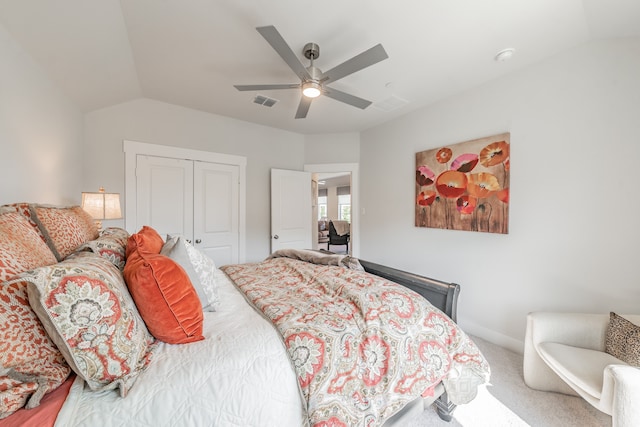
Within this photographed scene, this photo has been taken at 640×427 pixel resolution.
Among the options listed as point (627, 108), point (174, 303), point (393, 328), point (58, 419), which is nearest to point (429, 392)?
point (393, 328)

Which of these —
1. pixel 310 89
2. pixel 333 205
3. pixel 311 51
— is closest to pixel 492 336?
pixel 310 89

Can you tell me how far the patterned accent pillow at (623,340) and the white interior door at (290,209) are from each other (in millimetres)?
3406

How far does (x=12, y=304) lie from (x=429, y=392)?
1712mm

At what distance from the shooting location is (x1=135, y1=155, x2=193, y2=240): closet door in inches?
116

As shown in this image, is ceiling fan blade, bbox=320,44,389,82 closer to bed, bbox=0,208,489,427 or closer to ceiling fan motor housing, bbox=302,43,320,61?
ceiling fan motor housing, bbox=302,43,320,61

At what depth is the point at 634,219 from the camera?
174cm

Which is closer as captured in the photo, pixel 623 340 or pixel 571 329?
pixel 623 340

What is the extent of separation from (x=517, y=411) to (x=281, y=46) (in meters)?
2.80

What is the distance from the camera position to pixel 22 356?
2.18 feet

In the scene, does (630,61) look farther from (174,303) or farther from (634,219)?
(174,303)

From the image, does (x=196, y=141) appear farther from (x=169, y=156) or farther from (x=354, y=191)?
(x=354, y=191)

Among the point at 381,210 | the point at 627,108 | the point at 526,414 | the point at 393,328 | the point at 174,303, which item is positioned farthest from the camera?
the point at 381,210

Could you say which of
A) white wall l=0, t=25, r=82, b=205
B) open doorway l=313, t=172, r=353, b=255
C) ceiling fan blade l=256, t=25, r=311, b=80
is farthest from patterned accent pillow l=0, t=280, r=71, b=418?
open doorway l=313, t=172, r=353, b=255

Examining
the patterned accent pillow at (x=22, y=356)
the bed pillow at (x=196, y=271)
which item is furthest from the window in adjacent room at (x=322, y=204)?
the patterned accent pillow at (x=22, y=356)
